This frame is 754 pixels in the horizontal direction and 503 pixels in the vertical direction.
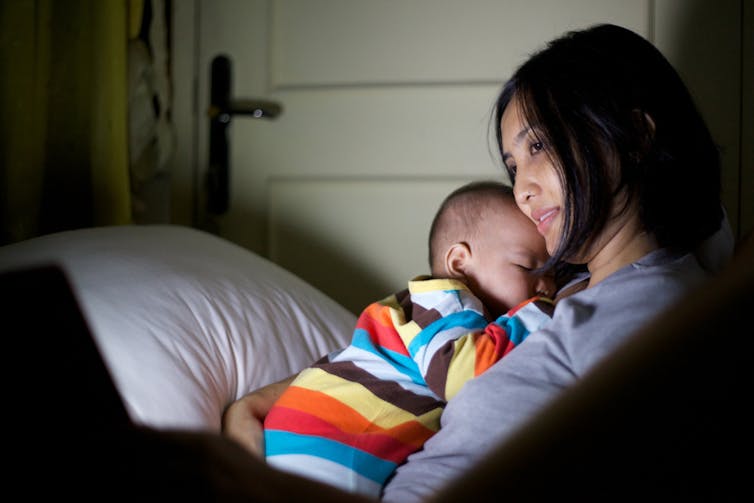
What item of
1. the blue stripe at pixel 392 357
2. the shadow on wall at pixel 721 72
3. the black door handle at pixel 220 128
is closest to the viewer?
the blue stripe at pixel 392 357

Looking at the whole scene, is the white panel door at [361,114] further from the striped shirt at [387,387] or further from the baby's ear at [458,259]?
the striped shirt at [387,387]

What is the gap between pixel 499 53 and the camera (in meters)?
1.77

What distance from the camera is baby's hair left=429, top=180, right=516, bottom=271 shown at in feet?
4.01

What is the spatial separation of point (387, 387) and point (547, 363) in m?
0.27

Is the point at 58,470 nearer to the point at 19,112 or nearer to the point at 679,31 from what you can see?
the point at 19,112

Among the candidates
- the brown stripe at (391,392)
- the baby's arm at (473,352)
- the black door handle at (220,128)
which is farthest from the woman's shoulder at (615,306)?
the black door handle at (220,128)

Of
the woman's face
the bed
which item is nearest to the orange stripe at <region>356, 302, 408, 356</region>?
the woman's face

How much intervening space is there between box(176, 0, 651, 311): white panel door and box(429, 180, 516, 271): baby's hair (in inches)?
20.2

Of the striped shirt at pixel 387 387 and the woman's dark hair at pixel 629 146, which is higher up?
the woman's dark hair at pixel 629 146

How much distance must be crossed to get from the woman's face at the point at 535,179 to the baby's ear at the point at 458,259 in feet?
0.65

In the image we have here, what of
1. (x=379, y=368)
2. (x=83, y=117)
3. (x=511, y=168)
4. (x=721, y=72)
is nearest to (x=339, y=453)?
(x=379, y=368)

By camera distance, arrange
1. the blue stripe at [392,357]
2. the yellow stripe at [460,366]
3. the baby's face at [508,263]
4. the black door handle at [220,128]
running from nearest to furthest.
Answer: the yellow stripe at [460,366], the blue stripe at [392,357], the baby's face at [508,263], the black door handle at [220,128]

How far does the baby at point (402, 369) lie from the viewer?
3.02ft

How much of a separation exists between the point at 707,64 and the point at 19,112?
58.3 inches
